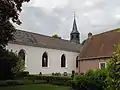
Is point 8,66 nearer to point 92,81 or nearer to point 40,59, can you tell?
point 40,59

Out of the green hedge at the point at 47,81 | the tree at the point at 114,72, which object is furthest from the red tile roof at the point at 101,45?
the tree at the point at 114,72

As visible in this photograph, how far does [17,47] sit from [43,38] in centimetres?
906

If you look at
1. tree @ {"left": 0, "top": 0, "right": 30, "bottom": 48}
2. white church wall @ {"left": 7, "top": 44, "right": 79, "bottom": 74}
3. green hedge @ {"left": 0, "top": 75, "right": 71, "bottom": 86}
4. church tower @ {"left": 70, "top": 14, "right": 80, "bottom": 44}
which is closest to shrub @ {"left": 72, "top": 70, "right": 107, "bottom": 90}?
tree @ {"left": 0, "top": 0, "right": 30, "bottom": 48}

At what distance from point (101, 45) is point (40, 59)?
16.1 meters

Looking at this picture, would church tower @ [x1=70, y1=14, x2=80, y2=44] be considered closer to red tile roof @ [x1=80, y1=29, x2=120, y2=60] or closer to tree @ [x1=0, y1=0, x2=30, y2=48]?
red tile roof @ [x1=80, y1=29, x2=120, y2=60]

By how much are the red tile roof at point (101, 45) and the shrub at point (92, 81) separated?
59.4 ft

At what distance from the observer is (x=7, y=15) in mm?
18812

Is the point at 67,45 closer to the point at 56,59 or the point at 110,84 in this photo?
the point at 56,59

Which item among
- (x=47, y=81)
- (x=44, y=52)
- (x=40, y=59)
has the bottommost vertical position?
(x=47, y=81)

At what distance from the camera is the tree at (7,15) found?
18.2m

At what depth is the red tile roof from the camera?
35.4 m

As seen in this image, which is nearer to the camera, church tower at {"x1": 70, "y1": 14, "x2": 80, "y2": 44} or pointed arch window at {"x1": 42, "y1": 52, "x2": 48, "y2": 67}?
pointed arch window at {"x1": 42, "y1": 52, "x2": 48, "y2": 67}

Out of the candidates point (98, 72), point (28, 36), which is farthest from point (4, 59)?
point (98, 72)

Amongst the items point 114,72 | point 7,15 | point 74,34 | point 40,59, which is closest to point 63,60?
point 40,59
